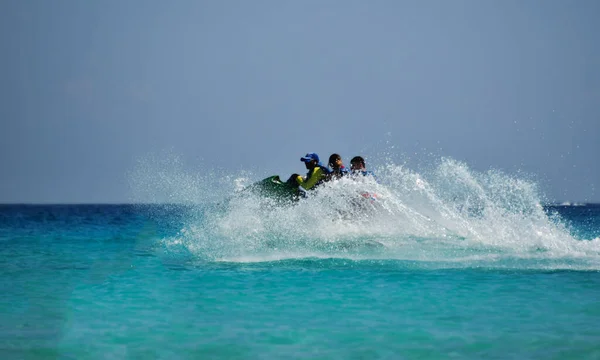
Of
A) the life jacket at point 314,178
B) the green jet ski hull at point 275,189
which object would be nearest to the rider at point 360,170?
the life jacket at point 314,178

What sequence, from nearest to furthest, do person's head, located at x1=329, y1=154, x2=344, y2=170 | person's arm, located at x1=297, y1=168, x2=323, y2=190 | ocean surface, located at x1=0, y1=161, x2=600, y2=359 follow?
ocean surface, located at x1=0, y1=161, x2=600, y2=359, person's arm, located at x1=297, y1=168, x2=323, y2=190, person's head, located at x1=329, y1=154, x2=344, y2=170

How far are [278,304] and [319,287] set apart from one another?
4.00 feet

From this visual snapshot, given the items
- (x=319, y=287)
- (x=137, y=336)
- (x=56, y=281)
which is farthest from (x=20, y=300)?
(x=319, y=287)

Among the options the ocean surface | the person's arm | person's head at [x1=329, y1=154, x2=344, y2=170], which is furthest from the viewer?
person's head at [x1=329, y1=154, x2=344, y2=170]

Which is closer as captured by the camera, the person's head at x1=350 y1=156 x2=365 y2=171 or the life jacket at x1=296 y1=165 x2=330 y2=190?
the life jacket at x1=296 y1=165 x2=330 y2=190

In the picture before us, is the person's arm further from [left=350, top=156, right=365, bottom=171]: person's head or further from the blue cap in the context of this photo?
[left=350, top=156, right=365, bottom=171]: person's head

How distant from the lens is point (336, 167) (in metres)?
14.8

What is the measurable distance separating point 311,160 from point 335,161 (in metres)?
0.57

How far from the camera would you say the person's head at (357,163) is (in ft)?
49.6

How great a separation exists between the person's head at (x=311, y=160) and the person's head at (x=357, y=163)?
0.93 m

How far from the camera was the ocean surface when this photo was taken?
6.39 metres

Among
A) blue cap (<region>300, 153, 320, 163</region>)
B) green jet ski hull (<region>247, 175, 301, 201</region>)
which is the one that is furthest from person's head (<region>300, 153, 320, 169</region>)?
green jet ski hull (<region>247, 175, 301, 201</region>)

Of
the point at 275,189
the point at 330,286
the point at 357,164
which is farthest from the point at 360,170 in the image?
the point at 330,286

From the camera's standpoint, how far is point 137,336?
22.2 ft
